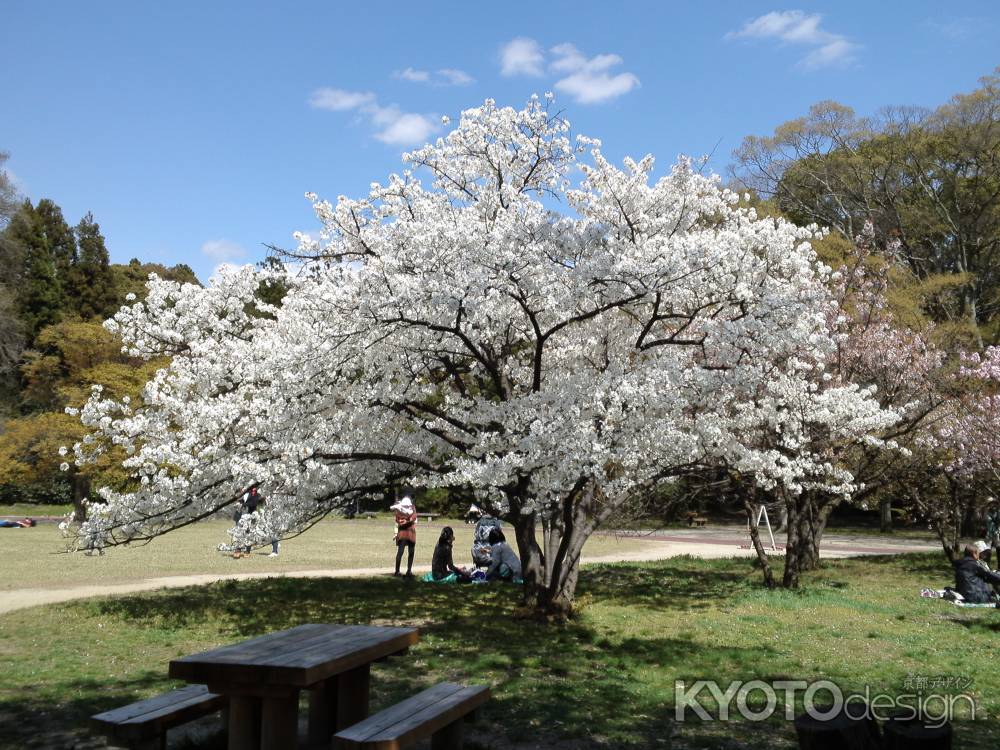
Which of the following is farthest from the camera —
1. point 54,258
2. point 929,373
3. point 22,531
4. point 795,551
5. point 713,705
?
point 54,258

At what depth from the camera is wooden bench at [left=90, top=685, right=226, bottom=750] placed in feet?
13.2

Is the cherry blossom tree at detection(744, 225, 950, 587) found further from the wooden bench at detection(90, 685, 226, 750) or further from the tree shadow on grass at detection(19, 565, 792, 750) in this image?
the wooden bench at detection(90, 685, 226, 750)

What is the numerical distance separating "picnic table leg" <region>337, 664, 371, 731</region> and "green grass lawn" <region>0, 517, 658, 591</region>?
9.22 m

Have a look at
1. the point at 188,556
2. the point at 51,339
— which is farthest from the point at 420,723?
the point at 51,339

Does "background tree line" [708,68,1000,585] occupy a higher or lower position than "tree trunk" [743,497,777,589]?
higher

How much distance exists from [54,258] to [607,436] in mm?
44579

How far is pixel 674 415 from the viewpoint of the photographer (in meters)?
8.16

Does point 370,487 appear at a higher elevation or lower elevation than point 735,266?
lower

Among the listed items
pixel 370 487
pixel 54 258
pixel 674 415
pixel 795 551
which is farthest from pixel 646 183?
pixel 54 258

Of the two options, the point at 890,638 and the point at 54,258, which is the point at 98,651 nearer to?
the point at 890,638

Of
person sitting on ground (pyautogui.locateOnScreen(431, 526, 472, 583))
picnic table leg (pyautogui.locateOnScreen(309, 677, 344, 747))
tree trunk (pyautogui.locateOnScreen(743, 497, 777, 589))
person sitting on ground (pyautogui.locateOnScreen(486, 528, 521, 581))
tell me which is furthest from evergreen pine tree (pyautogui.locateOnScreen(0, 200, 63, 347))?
picnic table leg (pyautogui.locateOnScreen(309, 677, 344, 747))

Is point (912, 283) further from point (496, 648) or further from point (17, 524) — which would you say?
point (17, 524)

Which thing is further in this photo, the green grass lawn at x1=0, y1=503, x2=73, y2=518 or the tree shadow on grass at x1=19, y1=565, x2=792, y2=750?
the green grass lawn at x1=0, y1=503, x2=73, y2=518

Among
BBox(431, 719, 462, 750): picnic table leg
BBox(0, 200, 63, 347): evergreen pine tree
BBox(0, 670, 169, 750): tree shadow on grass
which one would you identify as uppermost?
BBox(0, 200, 63, 347): evergreen pine tree
